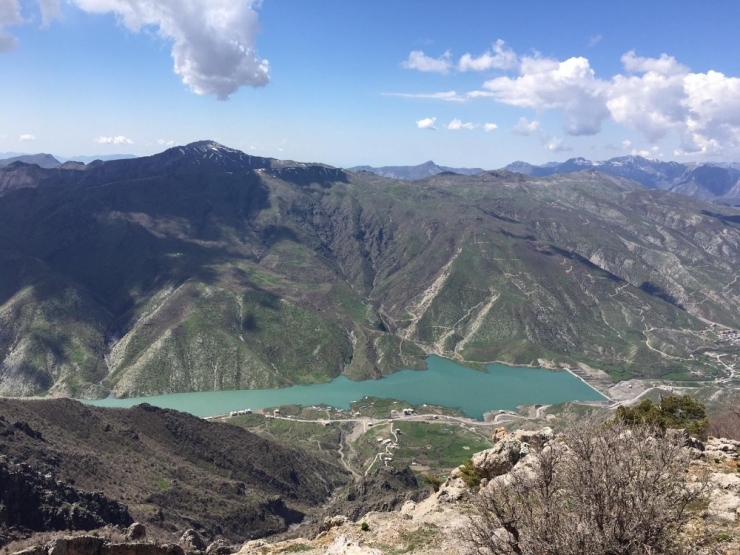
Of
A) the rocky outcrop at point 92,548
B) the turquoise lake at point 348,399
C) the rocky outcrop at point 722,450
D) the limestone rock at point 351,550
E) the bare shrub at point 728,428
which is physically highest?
the rocky outcrop at point 722,450

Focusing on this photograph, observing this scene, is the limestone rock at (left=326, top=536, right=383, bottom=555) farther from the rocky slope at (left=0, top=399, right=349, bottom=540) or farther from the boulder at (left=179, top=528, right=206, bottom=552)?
the rocky slope at (left=0, top=399, right=349, bottom=540)

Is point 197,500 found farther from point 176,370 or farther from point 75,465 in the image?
point 176,370

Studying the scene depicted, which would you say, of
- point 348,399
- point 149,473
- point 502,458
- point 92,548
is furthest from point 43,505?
point 348,399

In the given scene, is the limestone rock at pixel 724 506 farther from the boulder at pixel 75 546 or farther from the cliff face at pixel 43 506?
the cliff face at pixel 43 506

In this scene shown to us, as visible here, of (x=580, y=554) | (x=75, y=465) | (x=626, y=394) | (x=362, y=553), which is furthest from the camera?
(x=626, y=394)

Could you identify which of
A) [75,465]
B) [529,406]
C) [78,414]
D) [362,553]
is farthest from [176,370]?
[362,553]

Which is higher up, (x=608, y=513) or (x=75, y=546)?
(x=608, y=513)

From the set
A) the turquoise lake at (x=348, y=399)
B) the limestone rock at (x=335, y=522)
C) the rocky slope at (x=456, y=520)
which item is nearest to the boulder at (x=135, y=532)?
the rocky slope at (x=456, y=520)

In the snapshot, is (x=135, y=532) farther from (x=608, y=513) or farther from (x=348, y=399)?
(x=348, y=399)
